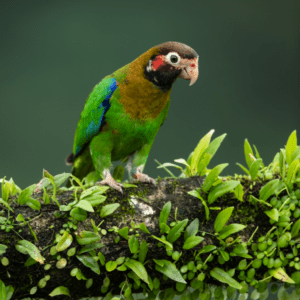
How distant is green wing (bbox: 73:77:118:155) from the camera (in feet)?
9.09

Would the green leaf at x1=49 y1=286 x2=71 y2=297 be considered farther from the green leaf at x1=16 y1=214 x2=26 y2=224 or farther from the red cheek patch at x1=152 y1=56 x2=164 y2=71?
the red cheek patch at x1=152 y1=56 x2=164 y2=71

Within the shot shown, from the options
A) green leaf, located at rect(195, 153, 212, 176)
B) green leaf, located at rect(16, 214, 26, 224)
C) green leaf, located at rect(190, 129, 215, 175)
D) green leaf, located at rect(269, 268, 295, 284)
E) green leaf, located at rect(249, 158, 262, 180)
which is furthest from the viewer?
green leaf, located at rect(190, 129, 215, 175)

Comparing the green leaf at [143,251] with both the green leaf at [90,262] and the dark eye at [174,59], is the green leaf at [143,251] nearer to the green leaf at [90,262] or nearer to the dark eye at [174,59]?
the green leaf at [90,262]

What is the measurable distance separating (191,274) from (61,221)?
0.90 m

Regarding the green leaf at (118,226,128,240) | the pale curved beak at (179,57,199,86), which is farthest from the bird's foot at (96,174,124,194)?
the pale curved beak at (179,57,199,86)

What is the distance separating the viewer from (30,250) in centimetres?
188

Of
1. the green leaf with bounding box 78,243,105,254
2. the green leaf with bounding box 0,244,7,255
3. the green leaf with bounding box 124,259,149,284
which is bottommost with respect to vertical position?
the green leaf with bounding box 124,259,149,284

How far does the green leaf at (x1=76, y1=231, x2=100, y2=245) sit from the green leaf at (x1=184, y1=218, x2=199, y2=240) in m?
0.56

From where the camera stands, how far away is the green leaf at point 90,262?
198 cm

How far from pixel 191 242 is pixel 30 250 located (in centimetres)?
95

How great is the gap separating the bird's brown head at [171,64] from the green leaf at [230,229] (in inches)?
45.0

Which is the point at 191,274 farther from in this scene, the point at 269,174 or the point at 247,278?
the point at 269,174

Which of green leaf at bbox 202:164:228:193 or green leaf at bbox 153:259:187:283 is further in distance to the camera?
green leaf at bbox 202:164:228:193

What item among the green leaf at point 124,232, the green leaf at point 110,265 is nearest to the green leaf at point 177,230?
the green leaf at point 124,232
